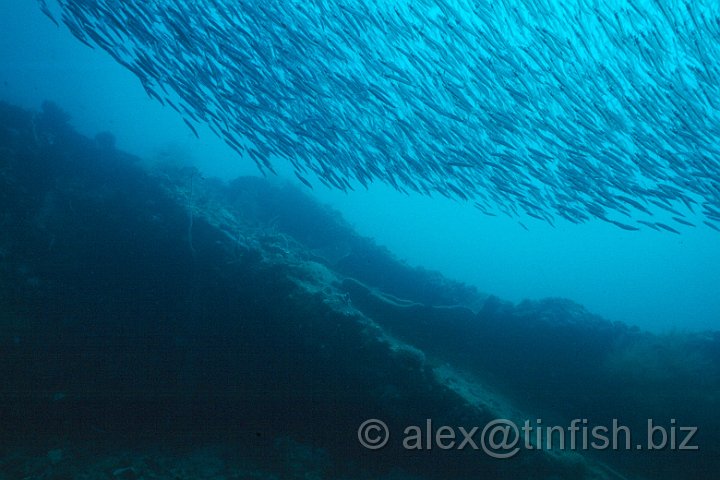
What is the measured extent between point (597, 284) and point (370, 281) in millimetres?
108727

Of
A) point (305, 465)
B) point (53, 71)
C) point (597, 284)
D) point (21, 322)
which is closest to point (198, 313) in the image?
point (21, 322)
